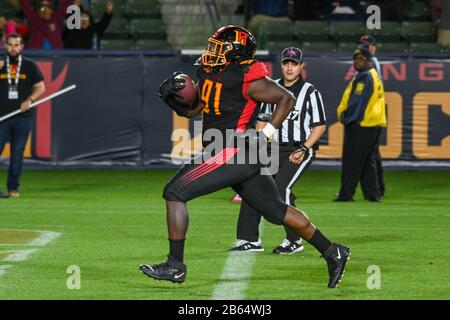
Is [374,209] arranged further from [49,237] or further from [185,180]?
[185,180]

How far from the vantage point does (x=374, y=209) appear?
1420 cm

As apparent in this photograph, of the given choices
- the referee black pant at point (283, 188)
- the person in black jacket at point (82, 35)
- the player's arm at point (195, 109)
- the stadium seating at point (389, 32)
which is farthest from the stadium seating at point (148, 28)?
the player's arm at point (195, 109)

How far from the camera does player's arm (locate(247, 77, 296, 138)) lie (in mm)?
8789

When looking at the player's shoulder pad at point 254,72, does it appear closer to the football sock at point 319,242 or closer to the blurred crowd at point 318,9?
the football sock at point 319,242

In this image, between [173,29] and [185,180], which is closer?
[185,180]

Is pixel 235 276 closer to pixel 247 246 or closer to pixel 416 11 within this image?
pixel 247 246

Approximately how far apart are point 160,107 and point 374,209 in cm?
555

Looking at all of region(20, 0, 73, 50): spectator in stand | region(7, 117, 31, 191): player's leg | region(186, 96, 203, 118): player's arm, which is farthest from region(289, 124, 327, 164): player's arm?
region(20, 0, 73, 50): spectator in stand

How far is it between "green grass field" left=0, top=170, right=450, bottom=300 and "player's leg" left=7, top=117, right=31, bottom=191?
0.26 meters

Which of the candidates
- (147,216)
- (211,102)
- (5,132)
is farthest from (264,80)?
(5,132)

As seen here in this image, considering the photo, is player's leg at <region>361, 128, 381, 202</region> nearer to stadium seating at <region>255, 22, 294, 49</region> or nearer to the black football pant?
the black football pant

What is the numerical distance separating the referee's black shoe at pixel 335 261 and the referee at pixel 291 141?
5.18 feet

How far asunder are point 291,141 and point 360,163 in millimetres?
4269

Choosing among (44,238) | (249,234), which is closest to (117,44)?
(44,238)
